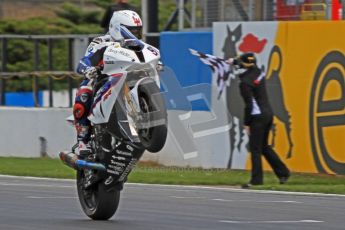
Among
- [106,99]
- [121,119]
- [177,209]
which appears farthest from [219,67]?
[121,119]

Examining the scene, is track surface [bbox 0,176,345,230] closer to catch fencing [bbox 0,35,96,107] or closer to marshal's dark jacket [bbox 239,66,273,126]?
marshal's dark jacket [bbox 239,66,273,126]

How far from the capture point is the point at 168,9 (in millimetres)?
46719

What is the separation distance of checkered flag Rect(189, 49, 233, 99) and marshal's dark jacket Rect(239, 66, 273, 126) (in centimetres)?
207

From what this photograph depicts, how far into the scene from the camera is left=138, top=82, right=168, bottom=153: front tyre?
1058 centimetres

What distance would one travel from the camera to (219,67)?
1914cm

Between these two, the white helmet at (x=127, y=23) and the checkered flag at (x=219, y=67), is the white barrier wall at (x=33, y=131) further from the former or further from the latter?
the white helmet at (x=127, y=23)

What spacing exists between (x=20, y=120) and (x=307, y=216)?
1221 centimetres

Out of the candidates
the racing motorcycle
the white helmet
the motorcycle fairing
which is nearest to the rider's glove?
the racing motorcycle

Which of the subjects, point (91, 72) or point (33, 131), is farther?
point (33, 131)

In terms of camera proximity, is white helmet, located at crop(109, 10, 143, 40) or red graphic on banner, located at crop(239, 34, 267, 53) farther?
red graphic on banner, located at crop(239, 34, 267, 53)

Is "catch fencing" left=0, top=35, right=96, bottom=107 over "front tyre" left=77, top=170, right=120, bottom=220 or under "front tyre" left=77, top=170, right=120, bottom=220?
over

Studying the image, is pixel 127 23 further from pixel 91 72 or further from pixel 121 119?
pixel 121 119

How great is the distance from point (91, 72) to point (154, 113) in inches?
48.0

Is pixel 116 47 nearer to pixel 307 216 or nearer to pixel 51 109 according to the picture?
pixel 307 216
